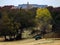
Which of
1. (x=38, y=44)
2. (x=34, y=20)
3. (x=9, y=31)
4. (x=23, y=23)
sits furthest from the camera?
(x=34, y=20)

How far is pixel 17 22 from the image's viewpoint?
52.4 metres

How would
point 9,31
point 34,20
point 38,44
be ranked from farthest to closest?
1. point 34,20
2. point 9,31
3. point 38,44

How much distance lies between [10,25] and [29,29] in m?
6.75

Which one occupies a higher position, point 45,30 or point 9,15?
point 9,15

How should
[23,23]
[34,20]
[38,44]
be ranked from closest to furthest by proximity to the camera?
[38,44] → [23,23] → [34,20]

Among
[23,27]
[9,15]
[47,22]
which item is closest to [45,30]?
[47,22]

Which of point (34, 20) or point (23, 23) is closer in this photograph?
point (23, 23)

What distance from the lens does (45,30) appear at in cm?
5694

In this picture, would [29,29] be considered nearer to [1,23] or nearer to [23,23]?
[23,23]

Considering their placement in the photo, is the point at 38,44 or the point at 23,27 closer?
the point at 38,44

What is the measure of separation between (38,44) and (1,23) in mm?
15361

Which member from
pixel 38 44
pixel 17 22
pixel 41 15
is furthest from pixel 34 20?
pixel 38 44

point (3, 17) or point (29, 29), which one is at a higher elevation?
point (3, 17)

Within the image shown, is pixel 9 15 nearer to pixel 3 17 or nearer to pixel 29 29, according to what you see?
pixel 3 17
